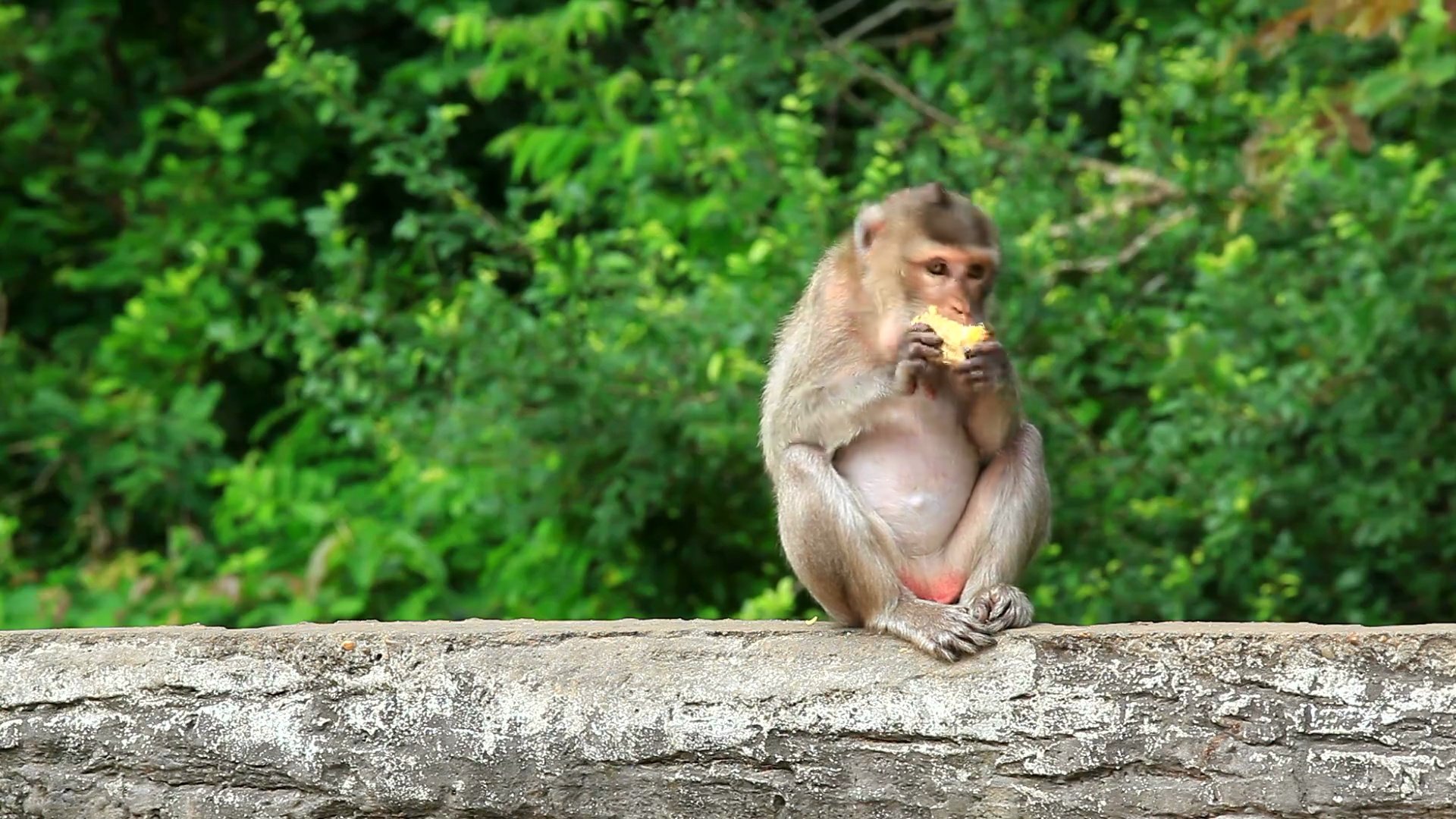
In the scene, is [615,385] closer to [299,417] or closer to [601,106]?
[601,106]

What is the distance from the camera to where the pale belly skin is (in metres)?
4.11

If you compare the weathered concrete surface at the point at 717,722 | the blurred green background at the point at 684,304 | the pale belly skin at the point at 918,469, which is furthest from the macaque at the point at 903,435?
the blurred green background at the point at 684,304

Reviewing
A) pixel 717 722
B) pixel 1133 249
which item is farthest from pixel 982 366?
pixel 1133 249

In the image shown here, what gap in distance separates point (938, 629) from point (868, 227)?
1.12 metres

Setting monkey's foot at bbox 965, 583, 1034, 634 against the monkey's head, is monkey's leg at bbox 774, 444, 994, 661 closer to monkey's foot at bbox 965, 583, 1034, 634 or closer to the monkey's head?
monkey's foot at bbox 965, 583, 1034, 634

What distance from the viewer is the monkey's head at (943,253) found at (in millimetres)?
4027

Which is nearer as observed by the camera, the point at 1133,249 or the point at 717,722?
the point at 717,722

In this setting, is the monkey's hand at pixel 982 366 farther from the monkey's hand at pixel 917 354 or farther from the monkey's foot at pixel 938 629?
the monkey's foot at pixel 938 629

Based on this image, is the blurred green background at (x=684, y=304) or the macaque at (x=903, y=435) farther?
the blurred green background at (x=684, y=304)

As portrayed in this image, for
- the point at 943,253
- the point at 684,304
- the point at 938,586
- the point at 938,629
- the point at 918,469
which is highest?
the point at 943,253

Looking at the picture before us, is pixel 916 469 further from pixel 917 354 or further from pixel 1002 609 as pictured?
pixel 1002 609

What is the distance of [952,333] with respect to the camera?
3955 millimetres

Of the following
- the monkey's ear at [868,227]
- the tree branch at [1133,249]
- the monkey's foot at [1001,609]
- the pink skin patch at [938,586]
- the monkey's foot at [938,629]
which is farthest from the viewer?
the tree branch at [1133,249]

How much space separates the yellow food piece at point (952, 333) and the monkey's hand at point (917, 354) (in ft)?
0.09
